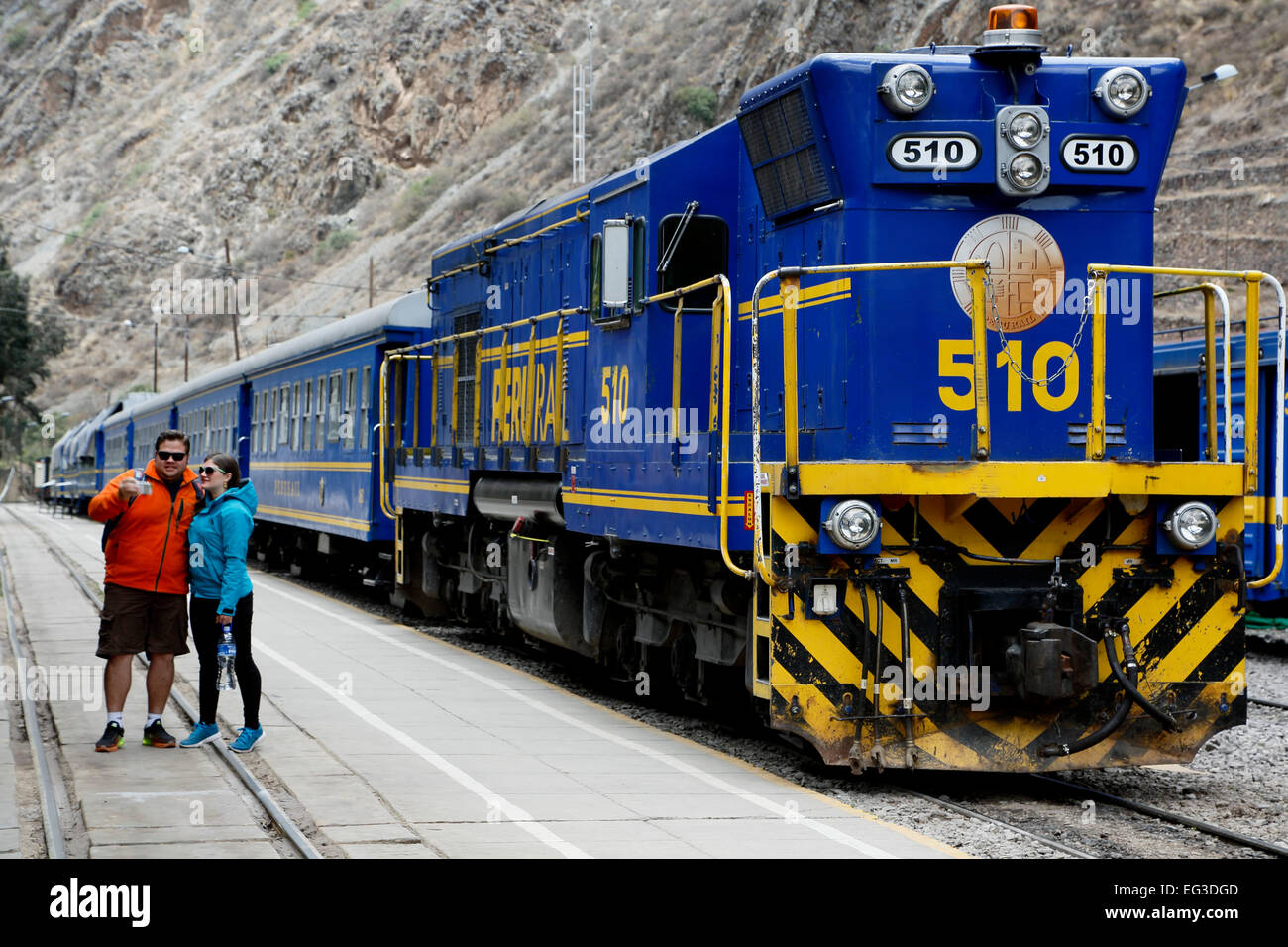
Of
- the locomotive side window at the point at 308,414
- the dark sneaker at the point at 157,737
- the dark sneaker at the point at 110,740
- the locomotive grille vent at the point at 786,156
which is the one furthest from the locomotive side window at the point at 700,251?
the locomotive side window at the point at 308,414

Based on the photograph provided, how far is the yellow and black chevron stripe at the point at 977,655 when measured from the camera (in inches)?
311

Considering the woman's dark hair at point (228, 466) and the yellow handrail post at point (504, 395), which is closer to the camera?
the woman's dark hair at point (228, 466)

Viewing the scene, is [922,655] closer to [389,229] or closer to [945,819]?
[945,819]

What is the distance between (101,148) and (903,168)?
91.0 metres

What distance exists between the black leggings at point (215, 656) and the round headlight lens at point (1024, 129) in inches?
202

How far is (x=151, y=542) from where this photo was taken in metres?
8.77

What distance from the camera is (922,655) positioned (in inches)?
316

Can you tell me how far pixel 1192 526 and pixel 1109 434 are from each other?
739 millimetres

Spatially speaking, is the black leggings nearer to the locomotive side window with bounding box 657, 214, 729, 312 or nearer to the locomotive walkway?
the locomotive walkway

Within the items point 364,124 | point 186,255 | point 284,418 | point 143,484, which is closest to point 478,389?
point 143,484

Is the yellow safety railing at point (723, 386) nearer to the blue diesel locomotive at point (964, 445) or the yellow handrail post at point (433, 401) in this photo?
the blue diesel locomotive at point (964, 445)

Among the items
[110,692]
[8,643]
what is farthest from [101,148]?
[110,692]

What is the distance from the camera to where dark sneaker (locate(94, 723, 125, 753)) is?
8.87 metres
